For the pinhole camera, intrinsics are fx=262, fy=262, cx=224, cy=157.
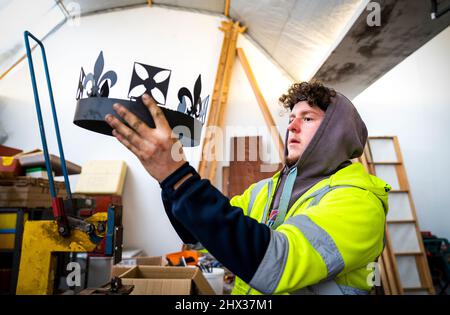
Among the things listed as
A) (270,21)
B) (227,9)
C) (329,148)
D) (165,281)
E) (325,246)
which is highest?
(227,9)

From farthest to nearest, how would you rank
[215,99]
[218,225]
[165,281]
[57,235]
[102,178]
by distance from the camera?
1. [215,99]
2. [102,178]
3. [165,281]
4. [57,235]
5. [218,225]

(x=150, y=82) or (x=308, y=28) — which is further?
(x=308, y=28)

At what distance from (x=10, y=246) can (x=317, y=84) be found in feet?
6.50

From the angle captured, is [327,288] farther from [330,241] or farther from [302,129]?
[302,129]

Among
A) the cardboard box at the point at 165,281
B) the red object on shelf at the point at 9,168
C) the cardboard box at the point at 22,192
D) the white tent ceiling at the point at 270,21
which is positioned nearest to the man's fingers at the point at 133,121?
the cardboard box at the point at 165,281

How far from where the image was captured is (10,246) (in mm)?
1629

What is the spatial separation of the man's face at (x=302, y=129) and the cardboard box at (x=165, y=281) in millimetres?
907

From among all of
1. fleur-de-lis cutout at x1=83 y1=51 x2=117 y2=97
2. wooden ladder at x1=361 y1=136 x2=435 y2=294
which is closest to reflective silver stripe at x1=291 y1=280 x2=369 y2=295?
fleur-de-lis cutout at x1=83 y1=51 x2=117 y2=97

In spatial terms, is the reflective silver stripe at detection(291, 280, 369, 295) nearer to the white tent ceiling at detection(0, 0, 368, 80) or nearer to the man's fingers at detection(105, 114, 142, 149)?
the man's fingers at detection(105, 114, 142, 149)

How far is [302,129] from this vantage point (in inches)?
36.4

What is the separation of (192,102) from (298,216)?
396 millimetres

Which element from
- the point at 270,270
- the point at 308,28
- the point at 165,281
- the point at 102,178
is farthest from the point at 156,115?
the point at 102,178
